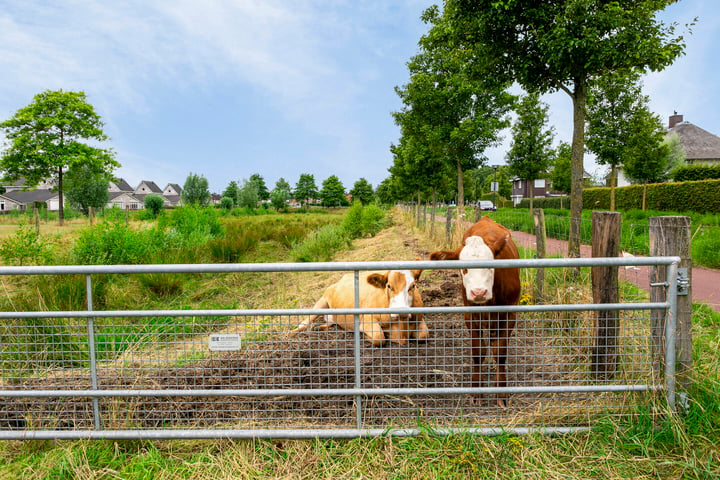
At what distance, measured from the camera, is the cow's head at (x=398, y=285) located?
3.43 meters

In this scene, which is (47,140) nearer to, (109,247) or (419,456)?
(109,247)

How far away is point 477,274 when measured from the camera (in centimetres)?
261

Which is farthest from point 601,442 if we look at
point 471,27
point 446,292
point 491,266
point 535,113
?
point 535,113

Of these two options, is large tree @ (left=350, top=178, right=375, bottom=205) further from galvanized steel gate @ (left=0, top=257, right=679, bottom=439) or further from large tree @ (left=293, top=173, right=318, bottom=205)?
galvanized steel gate @ (left=0, top=257, right=679, bottom=439)

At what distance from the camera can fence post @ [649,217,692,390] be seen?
2.67m

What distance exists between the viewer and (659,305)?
2561 mm

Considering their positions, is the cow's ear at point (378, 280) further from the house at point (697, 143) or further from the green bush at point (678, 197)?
the house at point (697, 143)

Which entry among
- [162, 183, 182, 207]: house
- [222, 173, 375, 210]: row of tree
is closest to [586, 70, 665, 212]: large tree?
[222, 173, 375, 210]: row of tree

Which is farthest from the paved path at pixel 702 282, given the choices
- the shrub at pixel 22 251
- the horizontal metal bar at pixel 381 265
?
the shrub at pixel 22 251

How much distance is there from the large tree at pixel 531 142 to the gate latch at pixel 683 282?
976 inches

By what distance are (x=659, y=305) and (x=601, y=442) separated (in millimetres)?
975

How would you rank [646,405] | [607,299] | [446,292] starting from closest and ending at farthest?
[646,405]
[607,299]
[446,292]

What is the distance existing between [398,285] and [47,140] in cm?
3831

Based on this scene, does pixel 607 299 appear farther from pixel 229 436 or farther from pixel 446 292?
pixel 229 436
